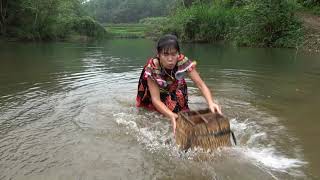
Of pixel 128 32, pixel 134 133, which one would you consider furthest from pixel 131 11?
pixel 134 133

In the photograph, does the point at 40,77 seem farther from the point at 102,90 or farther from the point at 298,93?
the point at 298,93

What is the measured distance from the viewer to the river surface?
4383 mm

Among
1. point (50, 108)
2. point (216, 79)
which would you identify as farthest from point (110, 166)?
point (216, 79)

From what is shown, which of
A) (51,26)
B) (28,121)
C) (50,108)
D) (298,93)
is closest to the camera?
(28,121)

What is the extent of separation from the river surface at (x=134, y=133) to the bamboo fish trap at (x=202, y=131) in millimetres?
118

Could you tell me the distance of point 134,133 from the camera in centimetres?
569

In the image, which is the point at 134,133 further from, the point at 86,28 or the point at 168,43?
the point at 86,28

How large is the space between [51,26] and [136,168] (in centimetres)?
3646

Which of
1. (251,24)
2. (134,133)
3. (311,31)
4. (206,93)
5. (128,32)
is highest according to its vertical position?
(251,24)

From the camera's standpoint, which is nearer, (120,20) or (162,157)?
(162,157)

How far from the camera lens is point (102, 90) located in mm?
9031

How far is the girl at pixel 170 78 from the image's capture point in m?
5.15

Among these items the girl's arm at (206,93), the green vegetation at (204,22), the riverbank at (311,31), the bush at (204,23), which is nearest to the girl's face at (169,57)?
the girl's arm at (206,93)

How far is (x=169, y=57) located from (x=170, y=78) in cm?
60
